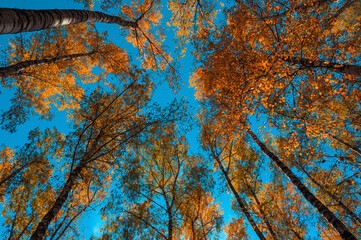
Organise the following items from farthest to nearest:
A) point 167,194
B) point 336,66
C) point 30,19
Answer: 1. point 167,194
2. point 336,66
3. point 30,19

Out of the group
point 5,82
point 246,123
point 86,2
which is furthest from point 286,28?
point 5,82

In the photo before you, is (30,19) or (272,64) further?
(272,64)

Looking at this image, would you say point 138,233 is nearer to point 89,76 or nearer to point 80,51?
point 89,76

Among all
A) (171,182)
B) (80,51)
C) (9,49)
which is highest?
(80,51)

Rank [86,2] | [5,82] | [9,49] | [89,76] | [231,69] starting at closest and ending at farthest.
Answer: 1. [86,2]
2. [231,69]
3. [5,82]
4. [9,49]
5. [89,76]

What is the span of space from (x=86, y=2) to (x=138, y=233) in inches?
427

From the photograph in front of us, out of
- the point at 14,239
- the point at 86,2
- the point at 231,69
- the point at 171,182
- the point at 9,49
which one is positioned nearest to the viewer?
the point at 86,2

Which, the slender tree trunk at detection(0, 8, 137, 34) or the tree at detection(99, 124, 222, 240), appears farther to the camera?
the tree at detection(99, 124, 222, 240)

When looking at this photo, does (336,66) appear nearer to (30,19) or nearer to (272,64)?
(272,64)

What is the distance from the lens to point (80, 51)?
988cm

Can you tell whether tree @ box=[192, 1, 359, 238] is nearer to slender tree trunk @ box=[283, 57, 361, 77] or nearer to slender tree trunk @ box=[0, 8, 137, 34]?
slender tree trunk @ box=[283, 57, 361, 77]

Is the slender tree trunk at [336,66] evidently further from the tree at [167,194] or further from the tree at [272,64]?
the tree at [167,194]

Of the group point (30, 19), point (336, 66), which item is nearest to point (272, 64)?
point (336, 66)

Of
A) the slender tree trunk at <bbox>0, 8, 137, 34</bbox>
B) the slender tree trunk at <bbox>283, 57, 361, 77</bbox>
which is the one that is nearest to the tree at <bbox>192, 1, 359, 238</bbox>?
the slender tree trunk at <bbox>283, 57, 361, 77</bbox>
